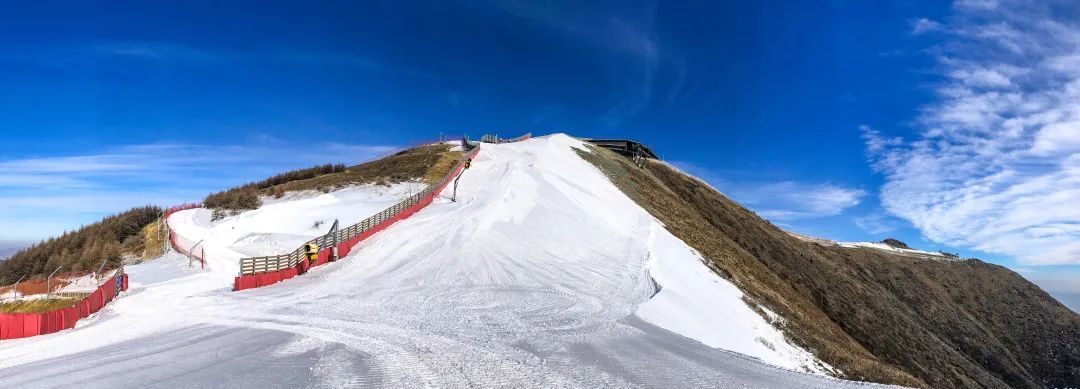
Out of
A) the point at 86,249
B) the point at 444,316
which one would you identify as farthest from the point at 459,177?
the point at 444,316

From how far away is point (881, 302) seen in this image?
160ft

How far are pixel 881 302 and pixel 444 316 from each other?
1884 inches

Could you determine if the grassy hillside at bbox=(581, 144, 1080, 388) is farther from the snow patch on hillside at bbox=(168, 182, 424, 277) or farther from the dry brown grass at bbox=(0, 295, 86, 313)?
the dry brown grass at bbox=(0, 295, 86, 313)

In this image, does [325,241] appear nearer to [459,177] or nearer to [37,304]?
[37,304]

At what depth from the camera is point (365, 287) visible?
2022 centimetres

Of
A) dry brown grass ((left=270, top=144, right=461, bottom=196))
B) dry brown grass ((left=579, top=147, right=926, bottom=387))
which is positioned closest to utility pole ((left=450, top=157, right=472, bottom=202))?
dry brown grass ((left=270, top=144, right=461, bottom=196))

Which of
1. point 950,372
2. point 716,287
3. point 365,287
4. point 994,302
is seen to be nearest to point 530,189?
A: point 716,287

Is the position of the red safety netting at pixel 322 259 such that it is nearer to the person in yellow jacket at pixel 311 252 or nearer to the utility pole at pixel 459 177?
the person in yellow jacket at pixel 311 252

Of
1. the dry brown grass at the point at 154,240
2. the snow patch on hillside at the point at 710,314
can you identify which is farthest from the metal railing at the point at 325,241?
the snow patch on hillside at the point at 710,314

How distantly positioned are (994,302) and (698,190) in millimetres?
47729

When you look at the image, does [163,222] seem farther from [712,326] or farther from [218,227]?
[712,326]

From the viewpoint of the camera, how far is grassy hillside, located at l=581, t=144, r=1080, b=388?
102 ft

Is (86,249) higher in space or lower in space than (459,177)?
lower

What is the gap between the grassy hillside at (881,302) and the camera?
1222 inches
